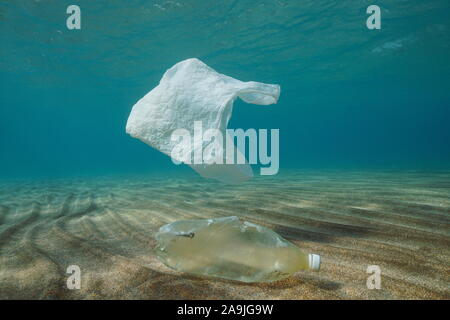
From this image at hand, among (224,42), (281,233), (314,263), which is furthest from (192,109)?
(224,42)

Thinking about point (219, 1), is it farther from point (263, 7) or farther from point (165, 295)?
point (165, 295)

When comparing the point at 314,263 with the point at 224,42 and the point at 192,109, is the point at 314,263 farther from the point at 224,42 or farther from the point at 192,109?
the point at 224,42

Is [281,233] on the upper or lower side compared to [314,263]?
lower

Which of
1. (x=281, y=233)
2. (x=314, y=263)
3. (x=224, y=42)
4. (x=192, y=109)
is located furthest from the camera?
(x=224, y=42)

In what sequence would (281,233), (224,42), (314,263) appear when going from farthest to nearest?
(224,42)
(281,233)
(314,263)

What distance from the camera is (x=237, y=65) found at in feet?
73.6

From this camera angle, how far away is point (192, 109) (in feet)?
6.52

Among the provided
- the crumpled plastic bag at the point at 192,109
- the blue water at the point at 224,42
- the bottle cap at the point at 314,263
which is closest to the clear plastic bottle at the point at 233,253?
the bottle cap at the point at 314,263

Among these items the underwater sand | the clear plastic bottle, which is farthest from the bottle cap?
the underwater sand

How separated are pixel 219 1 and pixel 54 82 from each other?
22945 millimetres

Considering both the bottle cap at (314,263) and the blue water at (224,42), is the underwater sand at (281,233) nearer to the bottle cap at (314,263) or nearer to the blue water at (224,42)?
the bottle cap at (314,263)

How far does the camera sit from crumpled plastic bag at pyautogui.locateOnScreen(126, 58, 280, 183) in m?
1.91

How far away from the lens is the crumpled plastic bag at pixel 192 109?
1.91 m

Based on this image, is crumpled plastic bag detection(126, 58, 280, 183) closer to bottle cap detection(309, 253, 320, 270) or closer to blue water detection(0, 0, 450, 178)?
bottle cap detection(309, 253, 320, 270)
